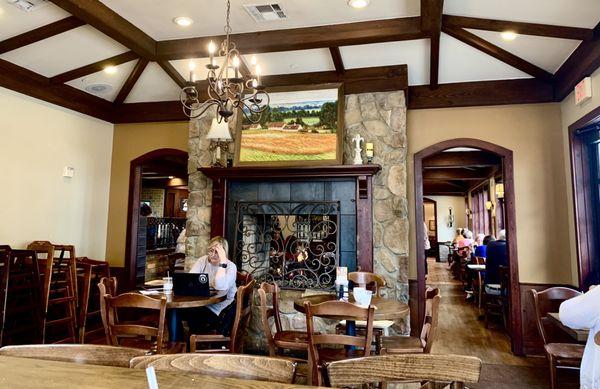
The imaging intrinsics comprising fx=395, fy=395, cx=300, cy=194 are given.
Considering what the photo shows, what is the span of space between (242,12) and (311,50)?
971 millimetres

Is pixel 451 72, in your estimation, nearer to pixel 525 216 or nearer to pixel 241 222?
pixel 525 216

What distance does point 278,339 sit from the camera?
307 centimetres

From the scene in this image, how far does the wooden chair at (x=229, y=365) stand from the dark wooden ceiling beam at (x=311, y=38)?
3325 millimetres

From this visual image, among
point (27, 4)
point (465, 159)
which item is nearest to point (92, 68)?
point (27, 4)

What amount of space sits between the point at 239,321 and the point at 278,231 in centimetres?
176

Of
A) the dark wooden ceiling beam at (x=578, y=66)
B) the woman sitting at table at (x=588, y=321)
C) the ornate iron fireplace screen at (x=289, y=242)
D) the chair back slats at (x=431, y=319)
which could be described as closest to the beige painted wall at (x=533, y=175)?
the dark wooden ceiling beam at (x=578, y=66)

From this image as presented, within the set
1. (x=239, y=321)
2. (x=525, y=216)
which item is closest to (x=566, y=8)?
(x=525, y=216)

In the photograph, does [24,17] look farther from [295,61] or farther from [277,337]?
[277,337]

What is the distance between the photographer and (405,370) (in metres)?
1.12

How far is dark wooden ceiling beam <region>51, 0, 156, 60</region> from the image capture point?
324 cm

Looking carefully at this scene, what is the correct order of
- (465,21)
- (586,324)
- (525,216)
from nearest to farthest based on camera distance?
(586,324) → (465,21) → (525,216)

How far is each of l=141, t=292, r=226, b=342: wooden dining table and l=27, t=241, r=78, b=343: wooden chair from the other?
161 cm

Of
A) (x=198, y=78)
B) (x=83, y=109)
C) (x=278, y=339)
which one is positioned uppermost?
(x=198, y=78)

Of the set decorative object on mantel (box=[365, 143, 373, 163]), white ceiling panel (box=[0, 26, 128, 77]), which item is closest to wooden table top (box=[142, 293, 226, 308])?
decorative object on mantel (box=[365, 143, 373, 163])
